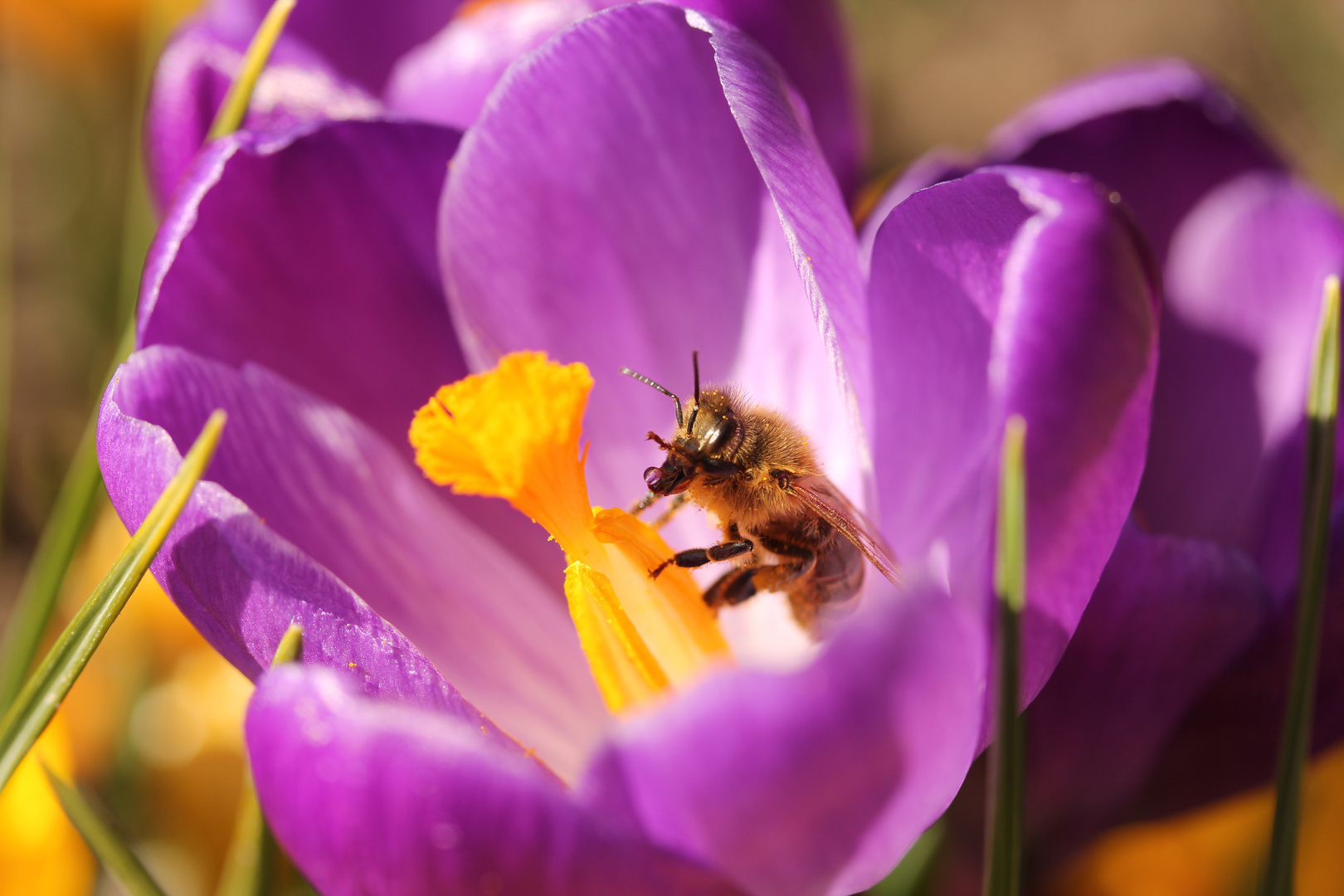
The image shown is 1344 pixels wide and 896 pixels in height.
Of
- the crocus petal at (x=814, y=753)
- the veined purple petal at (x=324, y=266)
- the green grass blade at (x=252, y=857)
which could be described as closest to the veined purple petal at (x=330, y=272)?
the veined purple petal at (x=324, y=266)

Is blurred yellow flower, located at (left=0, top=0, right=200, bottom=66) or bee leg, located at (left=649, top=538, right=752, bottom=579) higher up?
blurred yellow flower, located at (left=0, top=0, right=200, bottom=66)

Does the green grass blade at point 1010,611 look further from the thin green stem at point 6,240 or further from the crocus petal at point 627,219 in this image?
the thin green stem at point 6,240

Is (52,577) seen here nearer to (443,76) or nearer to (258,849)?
(258,849)

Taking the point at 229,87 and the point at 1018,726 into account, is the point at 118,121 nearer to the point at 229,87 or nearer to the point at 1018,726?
the point at 229,87

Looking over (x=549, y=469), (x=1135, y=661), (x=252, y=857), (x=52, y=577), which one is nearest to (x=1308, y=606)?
(x=1135, y=661)

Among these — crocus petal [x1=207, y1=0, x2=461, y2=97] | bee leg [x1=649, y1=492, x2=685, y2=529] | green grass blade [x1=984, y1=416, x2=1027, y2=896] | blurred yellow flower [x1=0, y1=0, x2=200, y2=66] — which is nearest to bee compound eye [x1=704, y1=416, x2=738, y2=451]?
bee leg [x1=649, y1=492, x2=685, y2=529]

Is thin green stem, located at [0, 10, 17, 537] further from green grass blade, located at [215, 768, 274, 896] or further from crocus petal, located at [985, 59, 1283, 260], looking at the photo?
crocus petal, located at [985, 59, 1283, 260]
